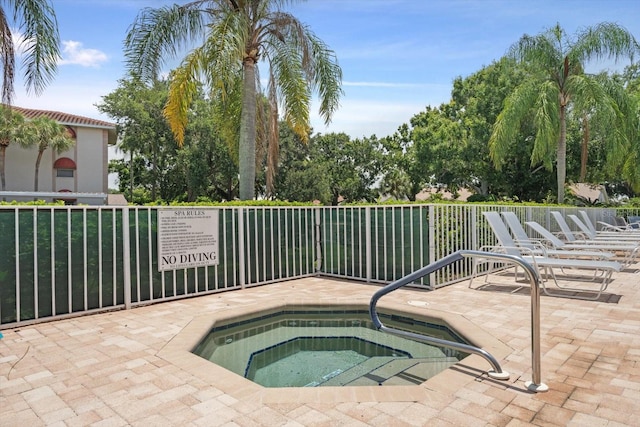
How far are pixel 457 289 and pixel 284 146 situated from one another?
87.6 feet

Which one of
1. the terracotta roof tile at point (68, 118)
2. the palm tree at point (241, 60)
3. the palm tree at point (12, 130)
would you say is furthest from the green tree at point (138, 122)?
the palm tree at point (241, 60)

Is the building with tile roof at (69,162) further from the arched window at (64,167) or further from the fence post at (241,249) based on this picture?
the fence post at (241,249)

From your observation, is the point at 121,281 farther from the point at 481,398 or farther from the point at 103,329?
the point at 481,398

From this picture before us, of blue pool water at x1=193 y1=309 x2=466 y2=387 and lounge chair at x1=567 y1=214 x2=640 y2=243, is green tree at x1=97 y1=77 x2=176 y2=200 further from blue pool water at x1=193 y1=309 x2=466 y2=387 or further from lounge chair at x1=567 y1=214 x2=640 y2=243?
blue pool water at x1=193 y1=309 x2=466 y2=387

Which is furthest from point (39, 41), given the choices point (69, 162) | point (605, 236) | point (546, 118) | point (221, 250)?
point (69, 162)

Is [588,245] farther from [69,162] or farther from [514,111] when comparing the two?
[69,162]

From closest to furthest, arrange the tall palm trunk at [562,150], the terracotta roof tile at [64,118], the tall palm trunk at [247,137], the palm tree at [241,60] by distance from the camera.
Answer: the palm tree at [241,60] < the tall palm trunk at [247,137] < the tall palm trunk at [562,150] < the terracotta roof tile at [64,118]

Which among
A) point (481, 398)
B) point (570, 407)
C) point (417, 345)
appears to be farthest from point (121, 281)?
point (570, 407)

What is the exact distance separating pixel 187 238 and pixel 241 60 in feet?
18.8

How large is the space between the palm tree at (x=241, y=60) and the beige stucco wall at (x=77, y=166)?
71.5 feet

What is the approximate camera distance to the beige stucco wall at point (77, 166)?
2809cm

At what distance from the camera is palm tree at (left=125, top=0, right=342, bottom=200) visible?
10.2m

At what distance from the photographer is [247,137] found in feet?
37.1

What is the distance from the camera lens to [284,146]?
33312mm
